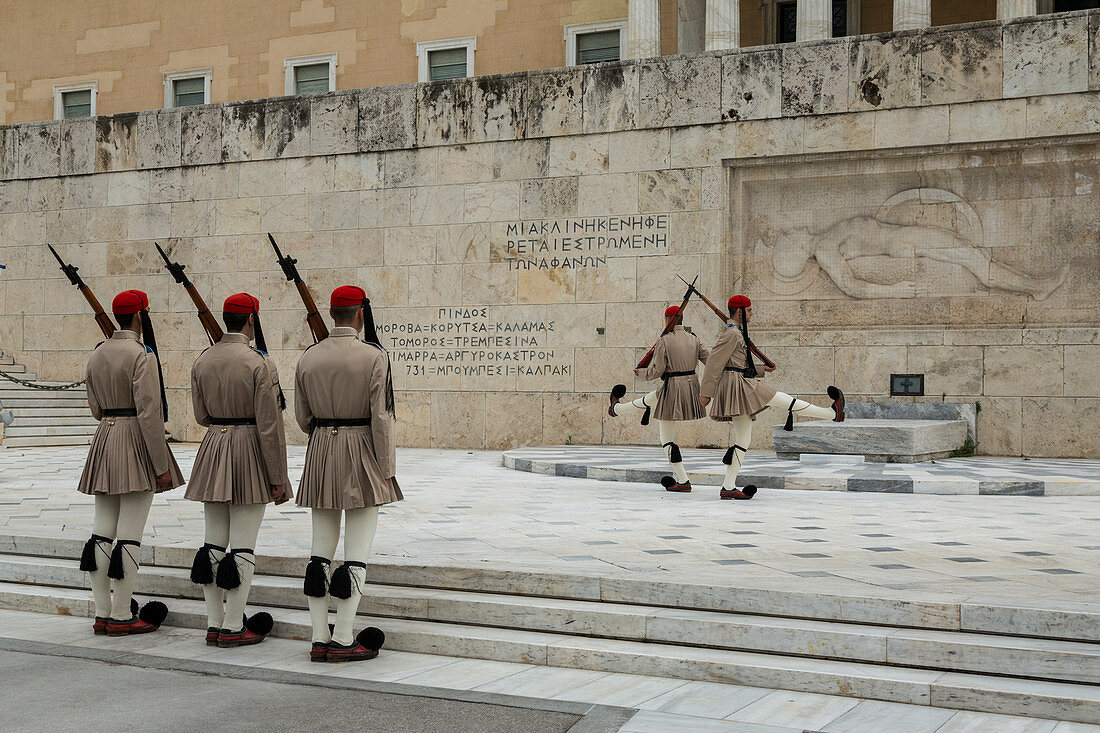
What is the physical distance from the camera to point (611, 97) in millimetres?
16281

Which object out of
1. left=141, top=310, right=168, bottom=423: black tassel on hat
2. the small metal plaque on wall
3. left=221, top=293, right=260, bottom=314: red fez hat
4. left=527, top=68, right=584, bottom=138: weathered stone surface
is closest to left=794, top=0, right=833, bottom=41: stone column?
left=527, top=68, right=584, bottom=138: weathered stone surface

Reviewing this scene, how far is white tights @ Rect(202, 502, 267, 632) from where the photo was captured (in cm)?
602

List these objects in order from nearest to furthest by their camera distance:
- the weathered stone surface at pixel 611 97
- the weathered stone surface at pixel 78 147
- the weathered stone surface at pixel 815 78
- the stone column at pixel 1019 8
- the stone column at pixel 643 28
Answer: the weathered stone surface at pixel 815 78
the weathered stone surface at pixel 611 97
the stone column at pixel 1019 8
the weathered stone surface at pixel 78 147
the stone column at pixel 643 28

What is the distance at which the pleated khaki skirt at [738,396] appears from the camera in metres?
10.4

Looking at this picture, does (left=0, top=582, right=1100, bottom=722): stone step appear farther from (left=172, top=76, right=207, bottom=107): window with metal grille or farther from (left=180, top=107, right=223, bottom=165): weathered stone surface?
(left=172, top=76, right=207, bottom=107): window with metal grille

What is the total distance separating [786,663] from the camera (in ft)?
17.4

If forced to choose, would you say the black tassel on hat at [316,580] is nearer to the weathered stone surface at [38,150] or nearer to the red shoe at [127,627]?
the red shoe at [127,627]

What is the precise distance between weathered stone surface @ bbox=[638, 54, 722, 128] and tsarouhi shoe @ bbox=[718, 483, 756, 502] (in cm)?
707

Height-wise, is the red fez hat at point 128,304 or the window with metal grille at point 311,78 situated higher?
the window with metal grille at point 311,78

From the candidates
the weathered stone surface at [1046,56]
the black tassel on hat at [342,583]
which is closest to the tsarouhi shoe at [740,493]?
the black tassel on hat at [342,583]

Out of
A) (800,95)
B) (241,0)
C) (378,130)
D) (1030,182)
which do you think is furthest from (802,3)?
(241,0)

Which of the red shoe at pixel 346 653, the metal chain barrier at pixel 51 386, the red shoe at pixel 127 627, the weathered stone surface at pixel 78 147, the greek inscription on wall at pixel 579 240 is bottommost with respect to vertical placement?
the red shoe at pixel 127 627

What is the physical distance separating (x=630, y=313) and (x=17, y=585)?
396 inches

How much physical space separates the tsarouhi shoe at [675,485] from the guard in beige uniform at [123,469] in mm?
5708
